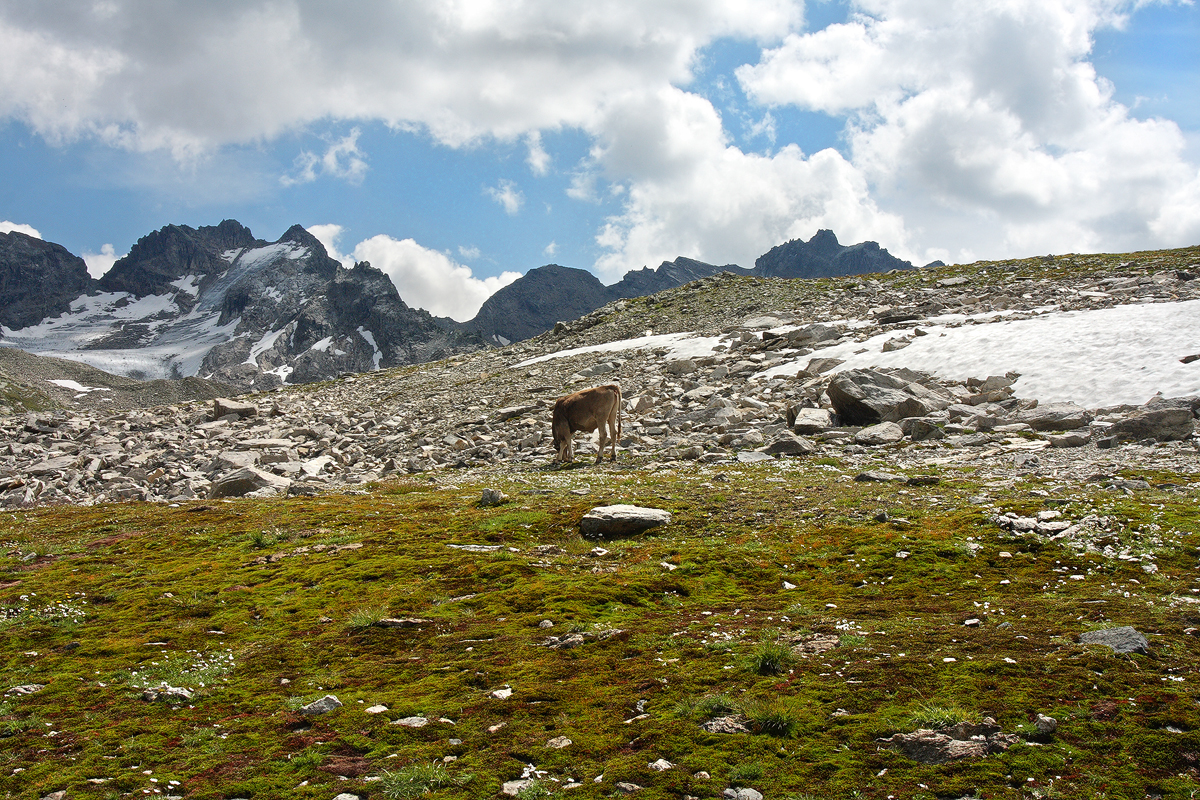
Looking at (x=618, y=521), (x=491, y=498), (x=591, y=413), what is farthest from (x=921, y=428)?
(x=491, y=498)

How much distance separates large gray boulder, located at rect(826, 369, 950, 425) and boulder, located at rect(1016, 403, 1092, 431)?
3.29 meters

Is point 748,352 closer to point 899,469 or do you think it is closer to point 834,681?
point 899,469

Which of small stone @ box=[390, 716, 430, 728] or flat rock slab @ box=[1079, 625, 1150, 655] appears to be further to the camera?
flat rock slab @ box=[1079, 625, 1150, 655]

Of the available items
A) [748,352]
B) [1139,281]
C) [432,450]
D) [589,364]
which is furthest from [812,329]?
[432,450]

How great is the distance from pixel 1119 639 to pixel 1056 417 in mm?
17330

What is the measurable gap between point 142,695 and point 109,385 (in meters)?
197

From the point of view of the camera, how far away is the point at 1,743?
600 cm

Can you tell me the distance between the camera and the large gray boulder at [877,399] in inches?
955

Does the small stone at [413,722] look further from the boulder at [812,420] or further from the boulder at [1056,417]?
the boulder at [1056,417]

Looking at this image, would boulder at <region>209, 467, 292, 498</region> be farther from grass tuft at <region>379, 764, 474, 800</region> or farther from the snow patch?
the snow patch

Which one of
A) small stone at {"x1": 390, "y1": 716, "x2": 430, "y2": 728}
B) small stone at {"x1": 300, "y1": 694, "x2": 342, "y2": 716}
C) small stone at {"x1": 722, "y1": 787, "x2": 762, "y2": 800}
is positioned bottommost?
small stone at {"x1": 722, "y1": 787, "x2": 762, "y2": 800}

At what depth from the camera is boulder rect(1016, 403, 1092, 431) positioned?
20.5 m

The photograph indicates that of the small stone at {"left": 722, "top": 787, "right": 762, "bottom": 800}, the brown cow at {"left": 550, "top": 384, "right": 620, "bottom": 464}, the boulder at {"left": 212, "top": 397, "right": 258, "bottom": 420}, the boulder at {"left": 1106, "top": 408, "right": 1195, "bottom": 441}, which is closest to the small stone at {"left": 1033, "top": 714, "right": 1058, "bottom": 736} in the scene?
the small stone at {"left": 722, "top": 787, "right": 762, "bottom": 800}

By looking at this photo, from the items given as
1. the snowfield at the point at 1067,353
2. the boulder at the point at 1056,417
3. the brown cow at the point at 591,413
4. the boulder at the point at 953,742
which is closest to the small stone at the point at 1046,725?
the boulder at the point at 953,742
